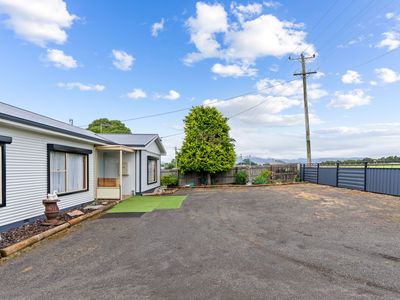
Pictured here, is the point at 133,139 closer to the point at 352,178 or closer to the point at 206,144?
the point at 206,144

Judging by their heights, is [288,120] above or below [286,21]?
below

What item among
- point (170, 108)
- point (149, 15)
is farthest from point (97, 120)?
point (149, 15)

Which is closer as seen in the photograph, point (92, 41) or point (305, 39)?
point (92, 41)

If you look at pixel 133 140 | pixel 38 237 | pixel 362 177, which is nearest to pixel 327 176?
pixel 362 177

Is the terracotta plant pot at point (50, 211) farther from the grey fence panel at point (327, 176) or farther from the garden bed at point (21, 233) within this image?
the grey fence panel at point (327, 176)

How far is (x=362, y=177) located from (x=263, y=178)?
6687 mm

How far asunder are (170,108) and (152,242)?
19894 millimetres

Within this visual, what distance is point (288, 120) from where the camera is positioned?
22812 millimetres

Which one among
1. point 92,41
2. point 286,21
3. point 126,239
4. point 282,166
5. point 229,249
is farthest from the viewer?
point 282,166

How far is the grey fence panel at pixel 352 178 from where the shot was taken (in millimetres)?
12975

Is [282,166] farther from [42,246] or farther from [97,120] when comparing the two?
[97,120]

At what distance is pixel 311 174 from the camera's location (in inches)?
728

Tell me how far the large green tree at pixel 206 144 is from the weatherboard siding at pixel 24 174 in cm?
1060

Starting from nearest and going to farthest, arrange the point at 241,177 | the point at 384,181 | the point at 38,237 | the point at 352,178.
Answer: the point at 38,237, the point at 384,181, the point at 352,178, the point at 241,177
